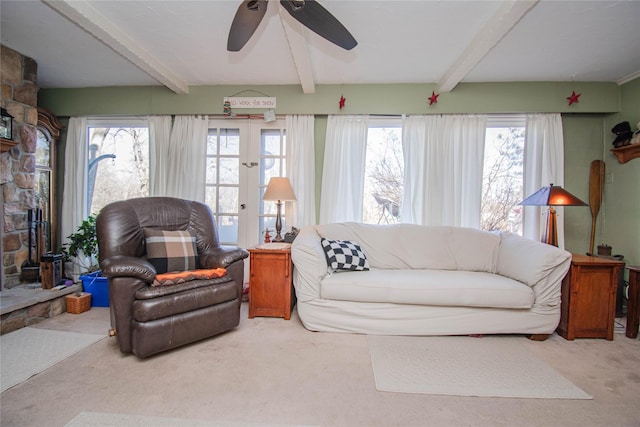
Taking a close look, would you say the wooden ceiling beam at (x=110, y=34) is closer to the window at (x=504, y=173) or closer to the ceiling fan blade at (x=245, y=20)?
the ceiling fan blade at (x=245, y=20)

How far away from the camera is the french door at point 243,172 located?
11.0ft

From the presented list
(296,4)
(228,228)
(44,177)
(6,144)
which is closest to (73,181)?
(44,177)

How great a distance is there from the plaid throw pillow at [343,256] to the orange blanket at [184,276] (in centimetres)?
88

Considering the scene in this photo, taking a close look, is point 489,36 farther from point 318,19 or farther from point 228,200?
point 228,200

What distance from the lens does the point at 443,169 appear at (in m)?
3.11

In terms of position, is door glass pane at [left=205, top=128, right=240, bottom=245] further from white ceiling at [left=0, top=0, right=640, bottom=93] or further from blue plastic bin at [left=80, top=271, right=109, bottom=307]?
blue plastic bin at [left=80, top=271, right=109, bottom=307]

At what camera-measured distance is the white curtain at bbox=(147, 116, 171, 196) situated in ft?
10.9

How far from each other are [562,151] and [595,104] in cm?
56

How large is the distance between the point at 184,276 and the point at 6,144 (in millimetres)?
2230

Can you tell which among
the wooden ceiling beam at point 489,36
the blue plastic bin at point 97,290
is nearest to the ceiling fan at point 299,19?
the wooden ceiling beam at point 489,36

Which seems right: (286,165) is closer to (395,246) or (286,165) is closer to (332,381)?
(395,246)

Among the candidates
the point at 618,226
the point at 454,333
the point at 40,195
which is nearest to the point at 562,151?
the point at 618,226

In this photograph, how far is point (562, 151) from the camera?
3.01m

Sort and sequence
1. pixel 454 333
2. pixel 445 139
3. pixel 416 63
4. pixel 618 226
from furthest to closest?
1. pixel 445 139
2. pixel 618 226
3. pixel 416 63
4. pixel 454 333
